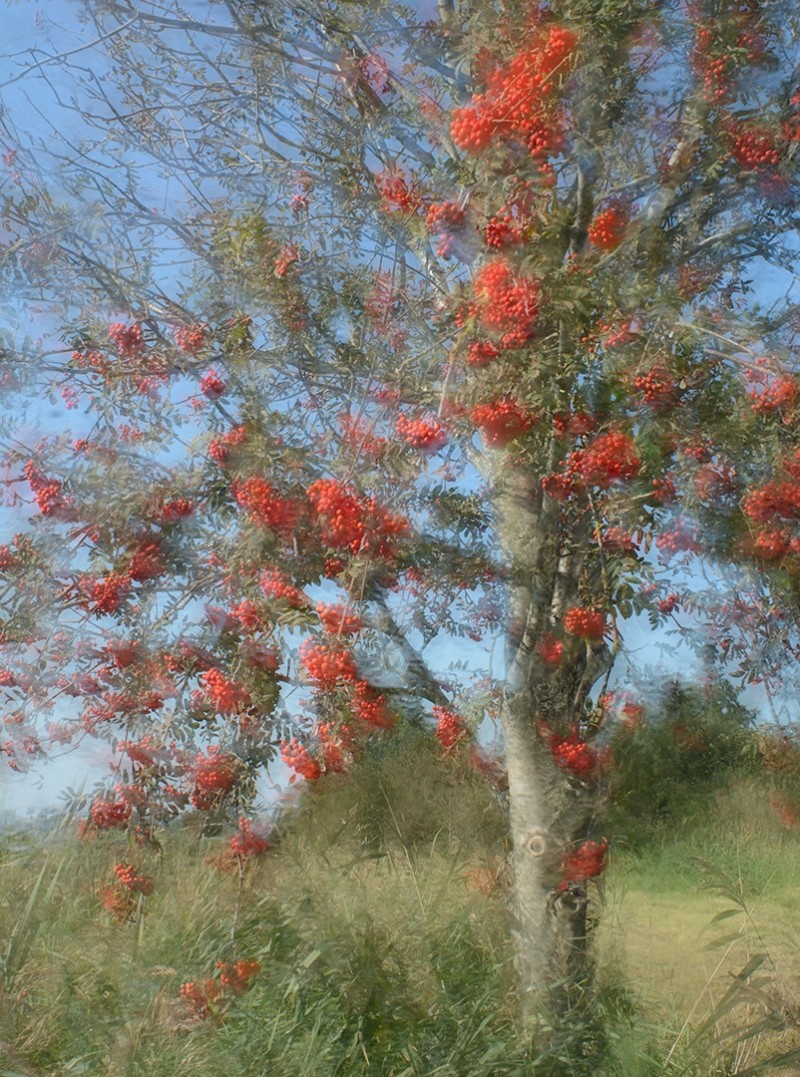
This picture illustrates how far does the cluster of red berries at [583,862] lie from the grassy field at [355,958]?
0.22 m

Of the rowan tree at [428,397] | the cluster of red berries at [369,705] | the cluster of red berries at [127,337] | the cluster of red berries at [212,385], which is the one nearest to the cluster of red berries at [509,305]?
the rowan tree at [428,397]

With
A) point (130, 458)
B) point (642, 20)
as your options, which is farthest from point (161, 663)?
point (642, 20)

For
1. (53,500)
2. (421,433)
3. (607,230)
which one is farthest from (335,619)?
(607,230)

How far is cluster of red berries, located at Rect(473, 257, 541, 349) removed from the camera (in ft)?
7.91

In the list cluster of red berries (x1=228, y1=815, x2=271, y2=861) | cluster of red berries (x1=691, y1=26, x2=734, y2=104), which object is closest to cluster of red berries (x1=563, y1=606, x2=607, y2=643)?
cluster of red berries (x1=228, y1=815, x2=271, y2=861)

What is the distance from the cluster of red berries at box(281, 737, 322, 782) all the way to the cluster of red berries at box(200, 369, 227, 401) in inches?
42.1

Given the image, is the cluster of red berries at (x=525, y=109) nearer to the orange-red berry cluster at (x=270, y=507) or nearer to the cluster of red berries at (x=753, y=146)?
the cluster of red berries at (x=753, y=146)

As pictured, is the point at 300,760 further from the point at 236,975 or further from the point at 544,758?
the point at 544,758

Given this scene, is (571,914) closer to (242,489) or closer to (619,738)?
(619,738)

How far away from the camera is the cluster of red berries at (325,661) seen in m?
2.30

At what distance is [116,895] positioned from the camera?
2627 millimetres

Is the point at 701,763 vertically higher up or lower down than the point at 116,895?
higher up

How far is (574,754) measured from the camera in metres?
2.79

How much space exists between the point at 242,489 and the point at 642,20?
1.77 m
